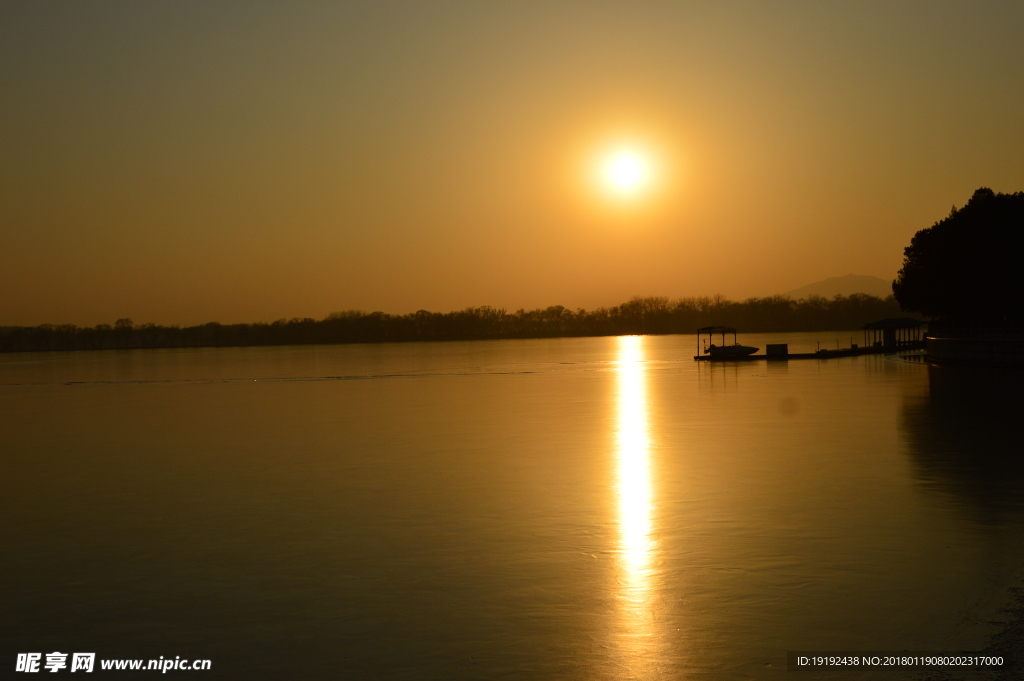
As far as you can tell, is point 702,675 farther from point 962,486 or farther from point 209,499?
point 209,499

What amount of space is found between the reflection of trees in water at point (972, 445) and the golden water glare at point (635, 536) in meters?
3.81

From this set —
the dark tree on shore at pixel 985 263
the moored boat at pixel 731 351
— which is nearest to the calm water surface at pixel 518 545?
the dark tree on shore at pixel 985 263

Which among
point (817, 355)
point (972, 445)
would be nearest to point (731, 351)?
point (817, 355)

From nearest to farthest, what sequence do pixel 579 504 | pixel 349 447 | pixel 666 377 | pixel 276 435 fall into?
pixel 579 504 → pixel 349 447 → pixel 276 435 → pixel 666 377

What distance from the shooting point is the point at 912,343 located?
254 ft

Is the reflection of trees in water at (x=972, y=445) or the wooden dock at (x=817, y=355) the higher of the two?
the reflection of trees in water at (x=972, y=445)

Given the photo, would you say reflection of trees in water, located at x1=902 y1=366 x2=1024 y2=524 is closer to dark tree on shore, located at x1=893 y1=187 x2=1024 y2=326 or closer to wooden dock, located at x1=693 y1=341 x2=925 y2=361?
dark tree on shore, located at x1=893 y1=187 x2=1024 y2=326

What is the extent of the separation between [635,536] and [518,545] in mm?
1285

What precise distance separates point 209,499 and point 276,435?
920 centimetres

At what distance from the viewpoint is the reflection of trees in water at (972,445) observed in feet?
37.1

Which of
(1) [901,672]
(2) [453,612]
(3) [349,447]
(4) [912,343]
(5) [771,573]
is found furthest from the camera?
(4) [912,343]

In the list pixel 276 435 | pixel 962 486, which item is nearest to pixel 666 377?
pixel 276 435

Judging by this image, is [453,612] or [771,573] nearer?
[453,612]

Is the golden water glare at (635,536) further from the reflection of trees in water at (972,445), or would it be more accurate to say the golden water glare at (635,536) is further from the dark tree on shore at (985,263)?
the dark tree on shore at (985,263)
